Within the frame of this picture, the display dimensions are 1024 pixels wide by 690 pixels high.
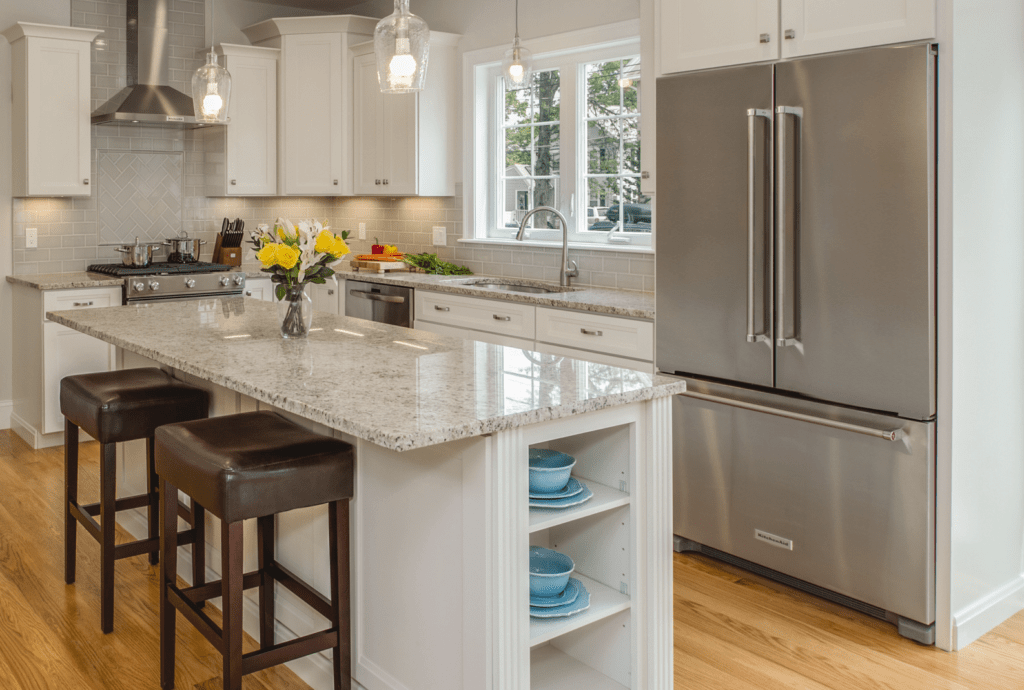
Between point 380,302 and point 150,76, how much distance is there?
2.11 m

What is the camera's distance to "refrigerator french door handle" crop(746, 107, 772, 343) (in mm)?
2936

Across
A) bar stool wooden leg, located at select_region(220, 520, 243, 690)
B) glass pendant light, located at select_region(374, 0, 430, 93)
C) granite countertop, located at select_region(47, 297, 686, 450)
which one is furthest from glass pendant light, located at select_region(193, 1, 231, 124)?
bar stool wooden leg, located at select_region(220, 520, 243, 690)

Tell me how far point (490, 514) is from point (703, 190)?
1.75 meters

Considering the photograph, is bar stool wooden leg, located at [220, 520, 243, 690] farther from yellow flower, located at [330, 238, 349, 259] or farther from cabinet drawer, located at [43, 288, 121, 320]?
cabinet drawer, located at [43, 288, 121, 320]

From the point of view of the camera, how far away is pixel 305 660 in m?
2.56

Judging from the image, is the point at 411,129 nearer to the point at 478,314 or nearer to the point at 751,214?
the point at 478,314

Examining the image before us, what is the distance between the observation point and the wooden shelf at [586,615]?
2.03 meters

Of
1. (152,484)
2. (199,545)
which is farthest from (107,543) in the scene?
(152,484)

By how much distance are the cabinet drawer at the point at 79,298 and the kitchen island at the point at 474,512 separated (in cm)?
271

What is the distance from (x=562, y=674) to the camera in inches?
88.7

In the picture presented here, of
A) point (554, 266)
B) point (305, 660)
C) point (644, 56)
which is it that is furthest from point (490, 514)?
point (554, 266)

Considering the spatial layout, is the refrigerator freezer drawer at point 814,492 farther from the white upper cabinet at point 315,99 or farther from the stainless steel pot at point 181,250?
the stainless steel pot at point 181,250

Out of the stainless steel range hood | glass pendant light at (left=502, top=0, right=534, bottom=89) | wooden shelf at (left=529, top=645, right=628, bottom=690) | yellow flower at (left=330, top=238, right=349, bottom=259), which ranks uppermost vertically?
the stainless steel range hood

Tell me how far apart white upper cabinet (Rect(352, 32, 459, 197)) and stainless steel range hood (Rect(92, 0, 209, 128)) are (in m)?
1.10
